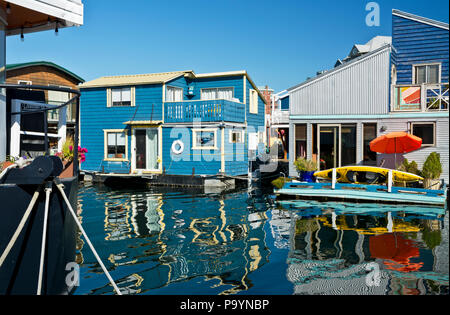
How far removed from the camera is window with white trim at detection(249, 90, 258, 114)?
2539 centimetres

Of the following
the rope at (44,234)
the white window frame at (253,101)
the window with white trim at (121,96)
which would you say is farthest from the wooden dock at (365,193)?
the window with white trim at (121,96)

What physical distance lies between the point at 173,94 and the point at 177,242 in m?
15.5

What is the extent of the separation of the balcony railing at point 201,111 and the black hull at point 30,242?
638 inches

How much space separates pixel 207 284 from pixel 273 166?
Answer: 21875mm

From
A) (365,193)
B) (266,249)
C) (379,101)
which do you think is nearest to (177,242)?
(266,249)

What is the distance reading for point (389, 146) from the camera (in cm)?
1538

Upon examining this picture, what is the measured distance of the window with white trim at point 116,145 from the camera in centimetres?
2297

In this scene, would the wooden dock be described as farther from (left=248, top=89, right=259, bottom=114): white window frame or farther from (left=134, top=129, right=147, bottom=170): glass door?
(left=248, top=89, right=259, bottom=114): white window frame

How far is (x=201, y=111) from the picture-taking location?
21.3 metres

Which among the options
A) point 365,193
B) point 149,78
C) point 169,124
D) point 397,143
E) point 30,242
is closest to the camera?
point 30,242

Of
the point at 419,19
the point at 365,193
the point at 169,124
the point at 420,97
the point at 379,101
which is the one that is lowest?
the point at 365,193

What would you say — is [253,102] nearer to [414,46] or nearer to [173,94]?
[173,94]

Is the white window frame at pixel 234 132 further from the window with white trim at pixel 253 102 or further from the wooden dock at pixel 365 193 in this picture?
the wooden dock at pixel 365 193
